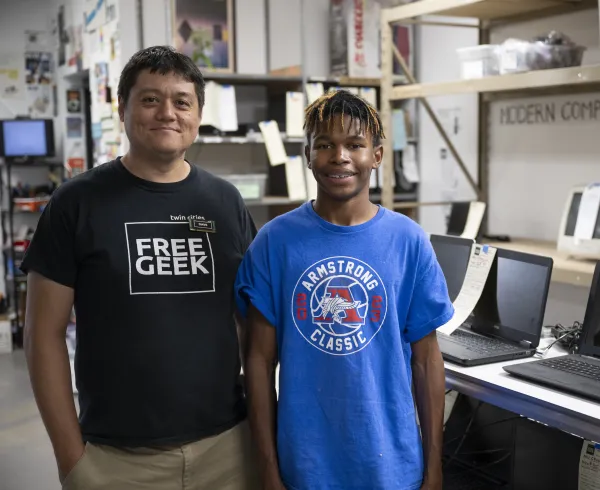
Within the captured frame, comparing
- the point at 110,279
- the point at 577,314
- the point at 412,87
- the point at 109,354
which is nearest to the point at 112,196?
the point at 110,279

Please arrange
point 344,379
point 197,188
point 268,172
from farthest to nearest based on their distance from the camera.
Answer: point 268,172
point 197,188
point 344,379

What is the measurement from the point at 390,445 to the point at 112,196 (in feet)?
2.28

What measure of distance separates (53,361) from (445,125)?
130 inches

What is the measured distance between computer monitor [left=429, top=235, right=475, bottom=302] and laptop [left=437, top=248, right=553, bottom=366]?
88 mm

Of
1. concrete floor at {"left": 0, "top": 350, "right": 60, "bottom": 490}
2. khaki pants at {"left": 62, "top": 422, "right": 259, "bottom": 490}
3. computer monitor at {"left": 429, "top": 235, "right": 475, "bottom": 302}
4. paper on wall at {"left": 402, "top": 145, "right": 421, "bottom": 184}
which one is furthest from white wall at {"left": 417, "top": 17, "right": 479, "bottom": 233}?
khaki pants at {"left": 62, "top": 422, "right": 259, "bottom": 490}

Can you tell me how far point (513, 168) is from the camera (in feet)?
12.6

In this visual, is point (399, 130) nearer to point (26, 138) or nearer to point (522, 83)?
point (522, 83)

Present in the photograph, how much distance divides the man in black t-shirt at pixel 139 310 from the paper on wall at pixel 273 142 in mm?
2628

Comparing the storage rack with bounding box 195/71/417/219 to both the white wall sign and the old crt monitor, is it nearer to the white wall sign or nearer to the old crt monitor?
the white wall sign

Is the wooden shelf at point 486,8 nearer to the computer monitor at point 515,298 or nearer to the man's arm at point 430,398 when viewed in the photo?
the computer monitor at point 515,298

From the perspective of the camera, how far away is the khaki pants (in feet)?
4.60

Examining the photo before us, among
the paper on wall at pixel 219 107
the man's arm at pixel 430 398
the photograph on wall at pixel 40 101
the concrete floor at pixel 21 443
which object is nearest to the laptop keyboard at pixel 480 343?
the man's arm at pixel 430 398

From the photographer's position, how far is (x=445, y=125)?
4.31 metres

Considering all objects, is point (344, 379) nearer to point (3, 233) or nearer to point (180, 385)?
point (180, 385)
